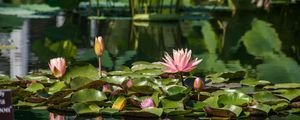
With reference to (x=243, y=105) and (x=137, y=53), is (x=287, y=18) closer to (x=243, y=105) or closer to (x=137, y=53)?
(x=137, y=53)

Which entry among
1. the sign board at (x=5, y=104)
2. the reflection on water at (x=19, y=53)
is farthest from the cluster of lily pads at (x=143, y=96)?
the reflection on water at (x=19, y=53)

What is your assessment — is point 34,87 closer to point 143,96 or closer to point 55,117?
point 55,117

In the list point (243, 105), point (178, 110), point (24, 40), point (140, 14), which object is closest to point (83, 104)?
point (178, 110)

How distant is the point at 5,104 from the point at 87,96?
32.8 inches

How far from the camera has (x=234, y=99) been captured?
112 inches

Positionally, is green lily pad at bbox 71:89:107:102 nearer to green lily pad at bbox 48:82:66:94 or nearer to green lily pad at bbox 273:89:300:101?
green lily pad at bbox 48:82:66:94

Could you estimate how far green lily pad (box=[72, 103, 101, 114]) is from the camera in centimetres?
276

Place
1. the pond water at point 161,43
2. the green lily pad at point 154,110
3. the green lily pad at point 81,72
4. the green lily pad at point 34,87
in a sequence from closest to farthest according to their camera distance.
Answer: the green lily pad at point 154,110 < the green lily pad at point 34,87 < the green lily pad at point 81,72 < the pond water at point 161,43

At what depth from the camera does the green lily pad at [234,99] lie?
9.29ft

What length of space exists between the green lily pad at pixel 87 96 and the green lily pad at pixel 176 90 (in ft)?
0.80

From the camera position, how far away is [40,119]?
8.91ft

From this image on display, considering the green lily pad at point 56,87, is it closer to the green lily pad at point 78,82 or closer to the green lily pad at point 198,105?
the green lily pad at point 78,82

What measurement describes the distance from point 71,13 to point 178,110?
7.40 meters

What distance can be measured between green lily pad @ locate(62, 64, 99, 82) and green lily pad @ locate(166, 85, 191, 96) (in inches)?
15.5
